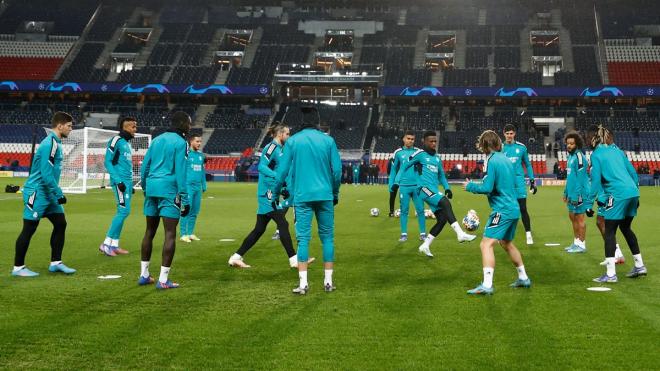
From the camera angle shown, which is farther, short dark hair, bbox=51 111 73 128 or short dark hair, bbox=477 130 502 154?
short dark hair, bbox=51 111 73 128

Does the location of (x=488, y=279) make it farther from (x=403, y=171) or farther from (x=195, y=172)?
(x=195, y=172)

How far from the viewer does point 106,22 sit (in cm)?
7425

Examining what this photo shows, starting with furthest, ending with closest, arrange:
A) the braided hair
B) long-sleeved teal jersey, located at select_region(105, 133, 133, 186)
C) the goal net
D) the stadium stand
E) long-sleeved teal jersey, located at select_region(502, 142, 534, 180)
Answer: the stadium stand, the goal net, long-sleeved teal jersey, located at select_region(502, 142, 534, 180), long-sleeved teal jersey, located at select_region(105, 133, 133, 186), the braided hair

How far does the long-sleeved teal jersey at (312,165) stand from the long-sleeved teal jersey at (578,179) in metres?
5.61

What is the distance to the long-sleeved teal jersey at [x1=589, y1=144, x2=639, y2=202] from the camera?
8539 millimetres

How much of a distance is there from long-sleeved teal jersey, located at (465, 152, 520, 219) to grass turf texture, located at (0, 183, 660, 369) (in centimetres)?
103

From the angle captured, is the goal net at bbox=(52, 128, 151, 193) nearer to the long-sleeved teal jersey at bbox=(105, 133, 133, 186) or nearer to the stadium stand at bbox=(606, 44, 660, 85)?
the long-sleeved teal jersey at bbox=(105, 133, 133, 186)

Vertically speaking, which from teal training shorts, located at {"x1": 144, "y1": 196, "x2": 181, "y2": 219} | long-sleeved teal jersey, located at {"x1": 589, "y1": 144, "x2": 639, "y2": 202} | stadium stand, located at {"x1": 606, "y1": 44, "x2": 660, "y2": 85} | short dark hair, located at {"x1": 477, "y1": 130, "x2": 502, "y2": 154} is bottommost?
teal training shorts, located at {"x1": 144, "y1": 196, "x2": 181, "y2": 219}

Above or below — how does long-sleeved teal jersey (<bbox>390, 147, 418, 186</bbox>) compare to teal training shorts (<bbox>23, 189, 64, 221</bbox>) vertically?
above

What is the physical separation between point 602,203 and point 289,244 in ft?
14.8

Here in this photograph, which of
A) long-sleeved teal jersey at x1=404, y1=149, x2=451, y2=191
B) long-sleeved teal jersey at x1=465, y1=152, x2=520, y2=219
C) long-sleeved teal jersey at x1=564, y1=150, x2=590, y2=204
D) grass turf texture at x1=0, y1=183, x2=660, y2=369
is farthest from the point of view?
long-sleeved teal jersey at x1=564, y1=150, x2=590, y2=204

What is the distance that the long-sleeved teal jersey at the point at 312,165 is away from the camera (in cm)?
770

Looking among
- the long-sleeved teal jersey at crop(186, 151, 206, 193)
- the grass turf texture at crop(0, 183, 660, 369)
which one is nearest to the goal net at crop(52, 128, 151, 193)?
the long-sleeved teal jersey at crop(186, 151, 206, 193)

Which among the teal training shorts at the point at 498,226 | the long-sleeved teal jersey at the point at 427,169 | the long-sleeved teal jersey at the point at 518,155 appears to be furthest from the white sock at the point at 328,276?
the long-sleeved teal jersey at the point at 518,155
